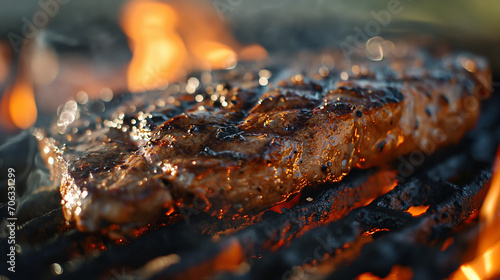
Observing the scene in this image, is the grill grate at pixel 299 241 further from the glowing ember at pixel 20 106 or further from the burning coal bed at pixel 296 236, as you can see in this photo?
the glowing ember at pixel 20 106

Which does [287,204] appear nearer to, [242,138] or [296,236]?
[296,236]

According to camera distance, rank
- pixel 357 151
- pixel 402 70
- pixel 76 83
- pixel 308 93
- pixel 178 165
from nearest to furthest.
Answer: pixel 178 165
pixel 357 151
pixel 308 93
pixel 402 70
pixel 76 83

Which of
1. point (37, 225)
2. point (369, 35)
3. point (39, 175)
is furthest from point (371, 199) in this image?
point (369, 35)

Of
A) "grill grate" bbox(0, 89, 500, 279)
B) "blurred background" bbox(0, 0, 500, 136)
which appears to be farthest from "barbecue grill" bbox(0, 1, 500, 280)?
"blurred background" bbox(0, 0, 500, 136)

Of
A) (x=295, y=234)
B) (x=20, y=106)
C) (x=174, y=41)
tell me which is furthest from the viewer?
(x=174, y=41)

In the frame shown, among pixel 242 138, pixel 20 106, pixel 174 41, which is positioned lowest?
pixel 20 106

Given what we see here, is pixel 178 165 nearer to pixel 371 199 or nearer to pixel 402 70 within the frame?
A: pixel 371 199

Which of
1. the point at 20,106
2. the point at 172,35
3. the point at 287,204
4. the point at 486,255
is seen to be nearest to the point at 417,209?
the point at 486,255

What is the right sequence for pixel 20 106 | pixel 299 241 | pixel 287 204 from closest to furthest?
pixel 299 241 → pixel 287 204 → pixel 20 106
